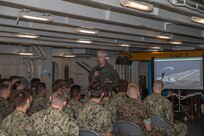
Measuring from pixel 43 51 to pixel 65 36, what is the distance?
4537 millimetres

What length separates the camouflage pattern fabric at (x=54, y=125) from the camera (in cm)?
362

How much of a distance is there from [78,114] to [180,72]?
19.8 feet

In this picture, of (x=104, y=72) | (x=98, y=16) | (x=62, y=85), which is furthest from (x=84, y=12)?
(x=62, y=85)

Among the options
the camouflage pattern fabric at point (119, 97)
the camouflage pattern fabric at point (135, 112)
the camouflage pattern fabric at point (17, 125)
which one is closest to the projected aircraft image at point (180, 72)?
the camouflage pattern fabric at point (119, 97)

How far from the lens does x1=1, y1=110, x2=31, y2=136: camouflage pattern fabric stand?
12.5ft

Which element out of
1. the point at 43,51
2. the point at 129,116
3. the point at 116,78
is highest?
the point at 43,51

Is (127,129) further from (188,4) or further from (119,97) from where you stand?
(188,4)

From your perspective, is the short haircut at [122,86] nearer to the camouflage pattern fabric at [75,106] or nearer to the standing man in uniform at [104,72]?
the standing man in uniform at [104,72]

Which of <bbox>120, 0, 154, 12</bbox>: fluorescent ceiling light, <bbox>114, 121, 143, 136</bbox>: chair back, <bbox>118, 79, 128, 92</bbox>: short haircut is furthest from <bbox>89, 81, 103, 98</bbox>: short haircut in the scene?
<bbox>118, 79, 128, 92</bbox>: short haircut

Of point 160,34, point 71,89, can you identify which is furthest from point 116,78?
point 160,34

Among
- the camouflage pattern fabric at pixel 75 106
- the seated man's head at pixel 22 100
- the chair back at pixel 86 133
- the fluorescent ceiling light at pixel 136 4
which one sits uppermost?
the fluorescent ceiling light at pixel 136 4

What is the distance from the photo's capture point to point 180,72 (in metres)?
10.1

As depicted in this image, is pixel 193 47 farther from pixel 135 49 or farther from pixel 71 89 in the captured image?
pixel 71 89

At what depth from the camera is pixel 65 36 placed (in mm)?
9234
